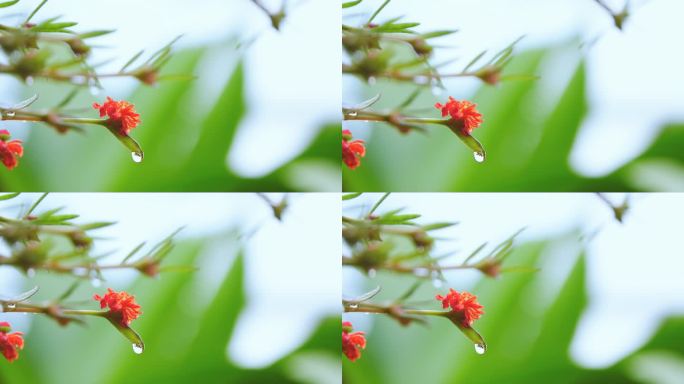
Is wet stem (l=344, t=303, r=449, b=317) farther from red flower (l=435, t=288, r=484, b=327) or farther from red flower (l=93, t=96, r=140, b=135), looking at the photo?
red flower (l=93, t=96, r=140, b=135)

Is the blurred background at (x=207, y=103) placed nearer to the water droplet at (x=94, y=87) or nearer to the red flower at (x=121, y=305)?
the water droplet at (x=94, y=87)

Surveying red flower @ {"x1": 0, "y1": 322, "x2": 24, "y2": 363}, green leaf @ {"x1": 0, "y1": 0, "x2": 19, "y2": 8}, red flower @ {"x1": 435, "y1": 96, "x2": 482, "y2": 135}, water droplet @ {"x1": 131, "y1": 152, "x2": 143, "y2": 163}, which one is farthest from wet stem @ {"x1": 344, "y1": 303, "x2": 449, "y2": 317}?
green leaf @ {"x1": 0, "y1": 0, "x2": 19, "y2": 8}

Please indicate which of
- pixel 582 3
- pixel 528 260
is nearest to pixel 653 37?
pixel 582 3

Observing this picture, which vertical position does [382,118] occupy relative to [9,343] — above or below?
above


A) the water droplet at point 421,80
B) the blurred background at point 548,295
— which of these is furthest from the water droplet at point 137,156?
the water droplet at point 421,80

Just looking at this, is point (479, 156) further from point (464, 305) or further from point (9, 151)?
point (9, 151)

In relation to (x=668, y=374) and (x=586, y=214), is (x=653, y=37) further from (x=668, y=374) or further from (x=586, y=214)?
(x=668, y=374)

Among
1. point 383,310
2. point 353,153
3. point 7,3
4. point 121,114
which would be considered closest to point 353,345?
point 383,310
